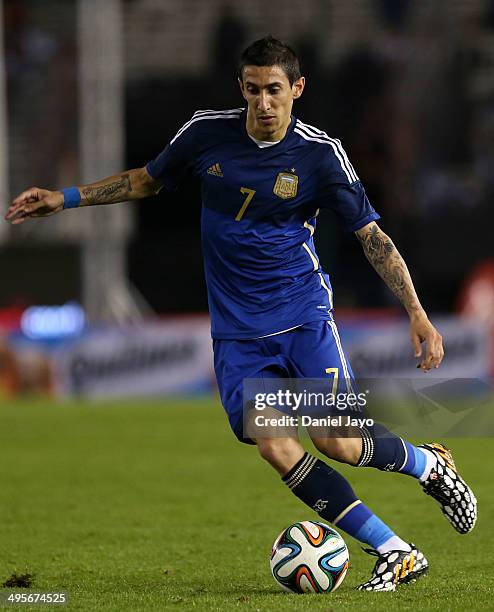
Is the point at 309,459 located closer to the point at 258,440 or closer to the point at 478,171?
→ the point at 258,440

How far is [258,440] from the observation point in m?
5.40

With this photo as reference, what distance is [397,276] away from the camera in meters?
5.51

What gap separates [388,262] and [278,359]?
24.0 inches

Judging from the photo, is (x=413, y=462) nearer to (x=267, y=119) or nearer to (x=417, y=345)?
(x=417, y=345)

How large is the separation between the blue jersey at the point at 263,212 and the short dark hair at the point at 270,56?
0.95 ft

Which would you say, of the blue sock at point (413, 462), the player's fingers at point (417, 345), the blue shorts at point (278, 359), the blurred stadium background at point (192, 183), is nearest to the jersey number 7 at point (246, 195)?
the blue shorts at point (278, 359)

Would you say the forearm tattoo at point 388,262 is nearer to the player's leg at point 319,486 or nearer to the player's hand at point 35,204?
the player's leg at point 319,486

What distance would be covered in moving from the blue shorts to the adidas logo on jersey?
0.70 metres

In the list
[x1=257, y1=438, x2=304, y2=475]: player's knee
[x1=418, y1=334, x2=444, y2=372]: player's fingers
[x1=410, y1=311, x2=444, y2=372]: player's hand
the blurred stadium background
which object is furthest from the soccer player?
the blurred stadium background

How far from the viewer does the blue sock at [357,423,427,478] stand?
550 cm

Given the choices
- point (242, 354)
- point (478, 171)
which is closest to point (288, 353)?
point (242, 354)

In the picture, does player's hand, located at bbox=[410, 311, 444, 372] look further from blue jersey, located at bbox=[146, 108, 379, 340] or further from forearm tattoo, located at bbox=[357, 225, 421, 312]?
blue jersey, located at bbox=[146, 108, 379, 340]

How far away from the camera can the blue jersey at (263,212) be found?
217 inches

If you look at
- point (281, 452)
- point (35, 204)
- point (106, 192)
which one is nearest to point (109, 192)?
point (106, 192)
